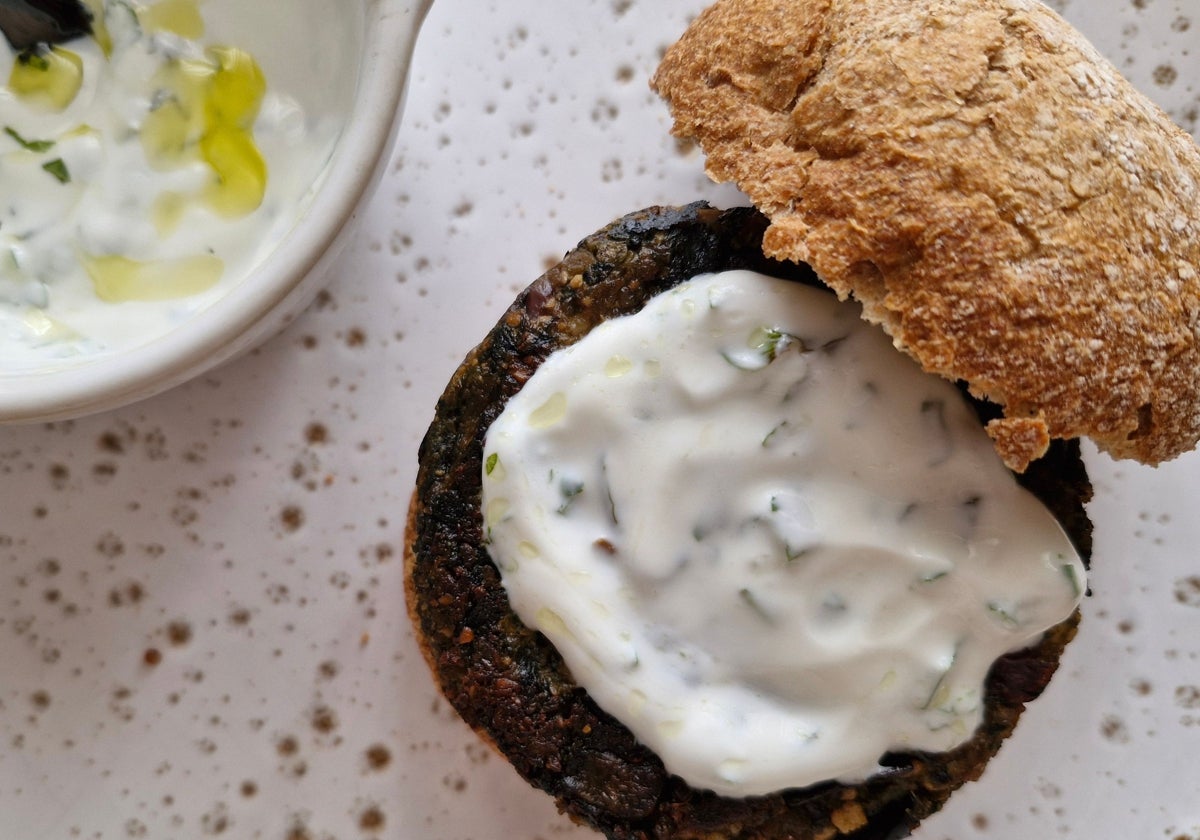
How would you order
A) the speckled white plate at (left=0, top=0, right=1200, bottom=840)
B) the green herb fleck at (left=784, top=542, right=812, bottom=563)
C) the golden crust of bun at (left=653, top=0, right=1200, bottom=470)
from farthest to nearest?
1. the speckled white plate at (left=0, top=0, right=1200, bottom=840)
2. the green herb fleck at (left=784, top=542, right=812, bottom=563)
3. the golden crust of bun at (left=653, top=0, right=1200, bottom=470)

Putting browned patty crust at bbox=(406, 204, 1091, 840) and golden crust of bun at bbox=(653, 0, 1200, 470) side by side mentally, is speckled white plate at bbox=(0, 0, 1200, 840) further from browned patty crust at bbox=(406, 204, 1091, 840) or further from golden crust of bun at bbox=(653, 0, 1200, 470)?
golden crust of bun at bbox=(653, 0, 1200, 470)

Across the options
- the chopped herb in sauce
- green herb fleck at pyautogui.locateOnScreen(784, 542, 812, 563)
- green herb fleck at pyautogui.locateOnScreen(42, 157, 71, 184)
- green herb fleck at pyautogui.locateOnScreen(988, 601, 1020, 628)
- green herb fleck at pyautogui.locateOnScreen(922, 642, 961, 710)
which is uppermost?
the chopped herb in sauce

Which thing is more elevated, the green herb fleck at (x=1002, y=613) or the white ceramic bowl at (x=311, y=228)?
the white ceramic bowl at (x=311, y=228)

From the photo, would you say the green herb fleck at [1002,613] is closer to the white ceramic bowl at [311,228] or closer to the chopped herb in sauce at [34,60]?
the white ceramic bowl at [311,228]

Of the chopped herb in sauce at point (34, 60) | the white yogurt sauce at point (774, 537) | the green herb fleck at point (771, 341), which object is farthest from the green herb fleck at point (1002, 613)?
the chopped herb in sauce at point (34, 60)

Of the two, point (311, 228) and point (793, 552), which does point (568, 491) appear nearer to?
point (793, 552)

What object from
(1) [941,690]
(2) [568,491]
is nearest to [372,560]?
(2) [568,491]

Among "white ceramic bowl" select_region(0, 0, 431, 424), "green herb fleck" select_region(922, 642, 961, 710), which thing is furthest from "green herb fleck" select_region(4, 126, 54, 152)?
"green herb fleck" select_region(922, 642, 961, 710)
